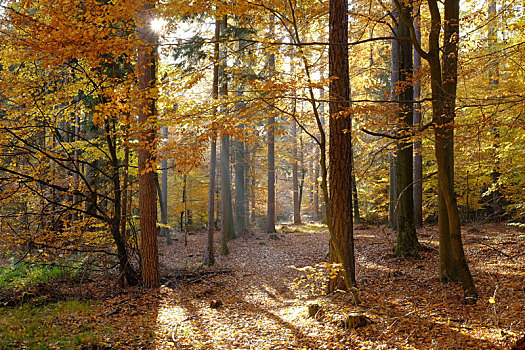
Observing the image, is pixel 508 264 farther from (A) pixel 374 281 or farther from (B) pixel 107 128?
(B) pixel 107 128

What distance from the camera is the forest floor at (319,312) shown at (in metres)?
4.69

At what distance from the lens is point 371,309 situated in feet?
17.4

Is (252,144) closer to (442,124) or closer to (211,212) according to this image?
(442,124)

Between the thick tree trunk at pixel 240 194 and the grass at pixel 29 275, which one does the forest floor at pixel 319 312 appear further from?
the thick tree trunk at pixel 240 194

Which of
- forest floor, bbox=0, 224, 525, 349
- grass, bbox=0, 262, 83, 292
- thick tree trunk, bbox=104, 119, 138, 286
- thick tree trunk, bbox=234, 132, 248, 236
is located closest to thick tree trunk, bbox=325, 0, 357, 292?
forest floor, bbox=0, 224, 525, 349

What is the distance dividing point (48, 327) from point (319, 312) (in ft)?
14.4

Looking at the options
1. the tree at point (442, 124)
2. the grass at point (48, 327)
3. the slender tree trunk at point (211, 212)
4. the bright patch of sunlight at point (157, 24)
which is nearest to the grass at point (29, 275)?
the grass at point (48, 327)

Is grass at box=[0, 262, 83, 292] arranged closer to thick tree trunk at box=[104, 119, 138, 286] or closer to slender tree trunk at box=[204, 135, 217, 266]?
thick tree trunk at box=[104, 119, 138, 286]

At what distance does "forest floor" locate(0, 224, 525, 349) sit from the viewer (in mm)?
4688

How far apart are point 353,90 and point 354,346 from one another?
15.4 meters

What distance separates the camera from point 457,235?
5359 mm

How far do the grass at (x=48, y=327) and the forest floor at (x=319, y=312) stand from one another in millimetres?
34

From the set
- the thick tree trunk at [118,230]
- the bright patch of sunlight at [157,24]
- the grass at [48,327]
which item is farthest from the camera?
the bright patch of sunlight at [157,24]

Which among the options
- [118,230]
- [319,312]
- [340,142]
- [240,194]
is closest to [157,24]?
[118,230]
